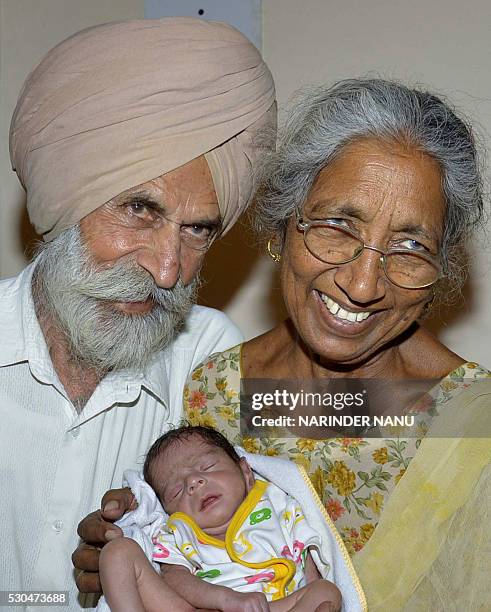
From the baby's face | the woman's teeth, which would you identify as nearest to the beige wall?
the woman's teeth

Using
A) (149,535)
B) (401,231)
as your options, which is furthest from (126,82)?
(149,535)

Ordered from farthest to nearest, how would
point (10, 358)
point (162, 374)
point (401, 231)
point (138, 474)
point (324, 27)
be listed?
point (324, 27) < point (162, 374) < point (10, 358) < point (138, 474) < point (401, 231)

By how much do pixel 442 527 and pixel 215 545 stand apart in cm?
51

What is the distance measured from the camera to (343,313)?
2.02m

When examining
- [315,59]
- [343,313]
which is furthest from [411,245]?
[315,59]

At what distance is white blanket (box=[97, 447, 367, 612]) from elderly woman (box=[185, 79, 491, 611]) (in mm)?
68

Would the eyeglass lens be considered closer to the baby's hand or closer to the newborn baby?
the newborn baby

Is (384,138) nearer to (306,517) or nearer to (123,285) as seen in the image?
(123,285)

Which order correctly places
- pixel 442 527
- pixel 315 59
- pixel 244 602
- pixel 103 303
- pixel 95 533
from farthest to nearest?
pixel 315 59, pixel 103 303, pixel 95 533, pixel 442 527, pixel 244 602

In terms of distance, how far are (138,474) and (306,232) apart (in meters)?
0.71

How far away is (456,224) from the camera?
205 centimetres

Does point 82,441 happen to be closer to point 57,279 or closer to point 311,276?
point 57,279

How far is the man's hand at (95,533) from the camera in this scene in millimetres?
1991

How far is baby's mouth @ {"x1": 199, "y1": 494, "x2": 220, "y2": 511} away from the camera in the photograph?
1933mm
